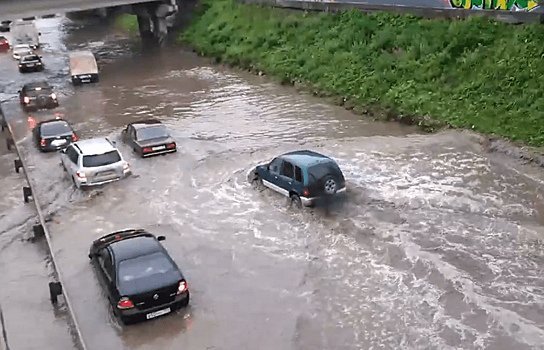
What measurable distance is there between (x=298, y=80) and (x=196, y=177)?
13.9m

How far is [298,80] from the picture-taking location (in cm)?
3222

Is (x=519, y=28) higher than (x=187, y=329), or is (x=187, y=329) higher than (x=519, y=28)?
(x=519, y=28)

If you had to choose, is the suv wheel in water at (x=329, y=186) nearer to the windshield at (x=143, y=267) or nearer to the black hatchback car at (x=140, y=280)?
the black hatchback car at (x=140, y=280)

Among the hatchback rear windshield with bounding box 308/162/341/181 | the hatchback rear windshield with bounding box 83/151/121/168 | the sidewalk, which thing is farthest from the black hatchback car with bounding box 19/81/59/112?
the hatchback rear windshield with bounding box 308/162/341/181

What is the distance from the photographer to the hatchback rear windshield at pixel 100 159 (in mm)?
19109

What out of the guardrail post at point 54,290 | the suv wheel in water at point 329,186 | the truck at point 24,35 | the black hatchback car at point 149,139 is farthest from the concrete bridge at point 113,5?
the guardrail post at point 54,290

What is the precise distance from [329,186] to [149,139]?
8291mm

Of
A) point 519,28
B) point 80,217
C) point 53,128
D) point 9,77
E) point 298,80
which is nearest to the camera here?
point 80,217

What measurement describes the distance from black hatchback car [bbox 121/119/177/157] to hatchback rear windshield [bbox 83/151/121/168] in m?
2.05

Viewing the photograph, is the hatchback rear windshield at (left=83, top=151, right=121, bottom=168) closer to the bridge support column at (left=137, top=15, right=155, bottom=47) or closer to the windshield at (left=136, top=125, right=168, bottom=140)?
the windshield at (left=136, top=125, right=168, bottom=140)

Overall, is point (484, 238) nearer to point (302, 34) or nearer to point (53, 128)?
point (53, 128)

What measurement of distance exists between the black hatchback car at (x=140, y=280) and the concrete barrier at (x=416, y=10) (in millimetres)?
20832

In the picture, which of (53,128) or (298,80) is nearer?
(53,128)

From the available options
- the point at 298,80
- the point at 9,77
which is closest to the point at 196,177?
the point at 298,80
